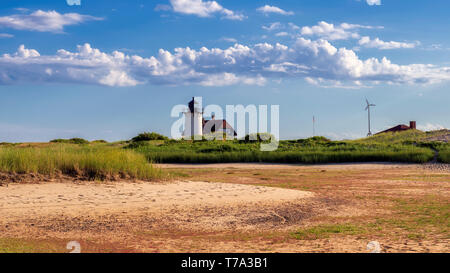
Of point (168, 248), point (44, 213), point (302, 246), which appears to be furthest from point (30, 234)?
point (302, 246)

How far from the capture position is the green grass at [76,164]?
44.0 ft

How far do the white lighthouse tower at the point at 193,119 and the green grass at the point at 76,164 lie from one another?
123ft

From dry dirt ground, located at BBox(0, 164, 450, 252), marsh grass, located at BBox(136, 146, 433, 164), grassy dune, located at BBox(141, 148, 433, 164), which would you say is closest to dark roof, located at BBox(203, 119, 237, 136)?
marsh grass, located at BBox(136, 146, 433, 164)

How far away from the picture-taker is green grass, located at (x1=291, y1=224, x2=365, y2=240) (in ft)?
25.0

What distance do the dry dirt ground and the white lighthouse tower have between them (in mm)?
38251

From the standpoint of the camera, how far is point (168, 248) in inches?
269

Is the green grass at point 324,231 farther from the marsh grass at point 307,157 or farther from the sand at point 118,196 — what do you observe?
the marsh grass at point 307,157

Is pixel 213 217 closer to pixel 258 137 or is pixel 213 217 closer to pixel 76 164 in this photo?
pixel 76 164

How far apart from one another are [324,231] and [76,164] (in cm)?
852

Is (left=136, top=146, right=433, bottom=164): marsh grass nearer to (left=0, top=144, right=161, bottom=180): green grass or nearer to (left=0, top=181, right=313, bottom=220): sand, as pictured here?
(left=0, top=144, right=161, bottom=180): green grass

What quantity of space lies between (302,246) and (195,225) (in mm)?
2666

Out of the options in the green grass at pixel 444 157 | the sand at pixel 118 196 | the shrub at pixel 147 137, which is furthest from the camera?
the shrub at pixel 147 137

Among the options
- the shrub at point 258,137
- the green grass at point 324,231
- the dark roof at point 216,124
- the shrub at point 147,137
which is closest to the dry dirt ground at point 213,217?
the green grass at point 324,231
